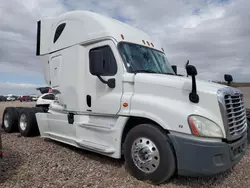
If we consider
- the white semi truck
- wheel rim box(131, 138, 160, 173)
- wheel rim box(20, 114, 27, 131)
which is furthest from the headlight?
wheel rim box(20, 114, 27, 131)

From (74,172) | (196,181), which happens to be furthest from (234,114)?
(74,172)

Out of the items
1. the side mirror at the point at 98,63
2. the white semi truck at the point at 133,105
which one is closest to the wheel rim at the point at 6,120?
the white semi truck at the point at 133,105

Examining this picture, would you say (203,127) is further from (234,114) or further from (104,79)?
(104,79)

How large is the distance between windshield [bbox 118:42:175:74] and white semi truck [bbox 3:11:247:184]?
1.0 inches

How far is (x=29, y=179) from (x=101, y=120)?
178cm

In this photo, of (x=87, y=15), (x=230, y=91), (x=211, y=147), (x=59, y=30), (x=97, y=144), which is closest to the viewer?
(x=211, y=147)

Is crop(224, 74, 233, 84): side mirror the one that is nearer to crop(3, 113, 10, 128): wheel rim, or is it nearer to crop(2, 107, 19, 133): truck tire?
crop(2, 107, 19, 133): truck tire

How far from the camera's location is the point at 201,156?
11.9 ft

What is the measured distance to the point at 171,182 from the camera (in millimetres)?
4105

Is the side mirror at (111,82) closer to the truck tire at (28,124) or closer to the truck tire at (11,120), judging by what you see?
the truck tire at (28,124)

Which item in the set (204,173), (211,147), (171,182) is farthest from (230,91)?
(171,182)

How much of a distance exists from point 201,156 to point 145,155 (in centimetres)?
92

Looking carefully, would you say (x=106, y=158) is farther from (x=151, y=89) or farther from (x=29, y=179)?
(x=151, y=89)

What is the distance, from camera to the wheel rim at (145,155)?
3.93m
